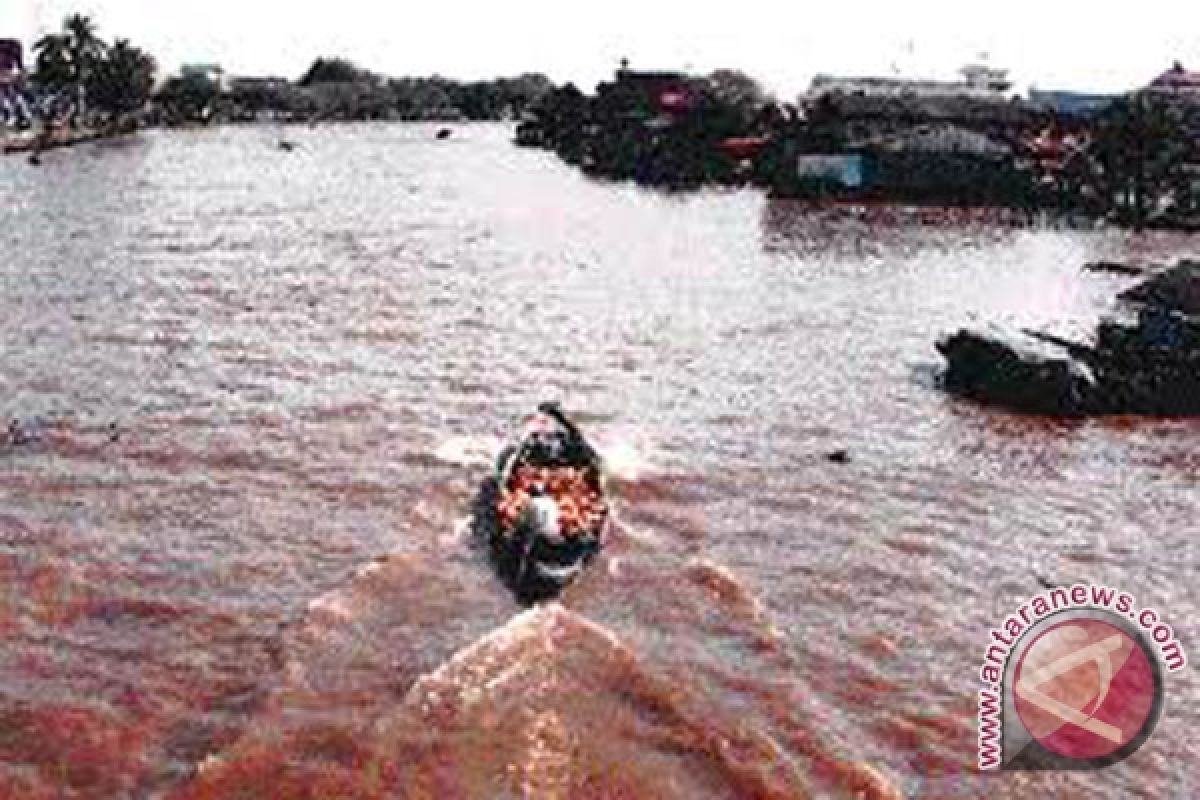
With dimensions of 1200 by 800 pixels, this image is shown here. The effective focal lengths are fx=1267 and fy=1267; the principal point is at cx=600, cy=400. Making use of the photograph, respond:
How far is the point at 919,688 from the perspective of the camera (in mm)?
20266

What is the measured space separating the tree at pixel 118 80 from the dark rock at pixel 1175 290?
349 ft

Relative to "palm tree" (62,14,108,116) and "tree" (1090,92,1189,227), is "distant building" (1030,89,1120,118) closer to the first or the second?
"tree" (1090,92,1189,227)

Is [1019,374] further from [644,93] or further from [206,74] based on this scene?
[206,74]

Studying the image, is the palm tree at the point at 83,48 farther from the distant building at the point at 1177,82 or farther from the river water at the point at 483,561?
the distant building at the point at 1177,82

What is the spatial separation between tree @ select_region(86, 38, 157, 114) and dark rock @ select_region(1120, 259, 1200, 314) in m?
106

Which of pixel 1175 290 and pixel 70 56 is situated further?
pixel 70 56

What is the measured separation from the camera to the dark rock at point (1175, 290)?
4252 centimetres

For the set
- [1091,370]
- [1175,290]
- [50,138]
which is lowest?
[1091,370]

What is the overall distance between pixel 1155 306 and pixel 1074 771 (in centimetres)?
2974

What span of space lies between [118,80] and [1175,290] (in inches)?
4278

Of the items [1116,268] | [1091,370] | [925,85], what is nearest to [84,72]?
[925,85]

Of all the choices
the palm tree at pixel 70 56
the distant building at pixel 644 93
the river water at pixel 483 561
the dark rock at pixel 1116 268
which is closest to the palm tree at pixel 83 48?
the palm tree at pixel 70 56

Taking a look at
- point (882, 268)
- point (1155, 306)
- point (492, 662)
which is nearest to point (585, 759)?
point (492, 662)

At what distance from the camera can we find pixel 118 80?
12444cm
